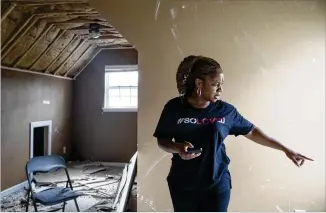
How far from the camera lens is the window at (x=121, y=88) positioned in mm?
1382

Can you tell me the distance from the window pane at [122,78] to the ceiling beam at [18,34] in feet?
1.39

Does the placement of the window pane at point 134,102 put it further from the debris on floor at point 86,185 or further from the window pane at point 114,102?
the debris on floor at point 86,185

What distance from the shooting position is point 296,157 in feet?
4.35

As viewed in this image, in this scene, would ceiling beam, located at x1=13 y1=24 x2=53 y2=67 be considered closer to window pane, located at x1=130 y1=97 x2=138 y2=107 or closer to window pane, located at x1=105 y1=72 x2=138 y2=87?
window pane, located at x1=105 y1=72 x2=138 y2=87

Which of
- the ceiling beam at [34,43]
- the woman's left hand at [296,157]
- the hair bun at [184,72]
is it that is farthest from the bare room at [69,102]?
the woman's left hand at [296,157]

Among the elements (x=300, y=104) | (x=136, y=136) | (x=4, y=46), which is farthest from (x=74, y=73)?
(x=300, y=104)

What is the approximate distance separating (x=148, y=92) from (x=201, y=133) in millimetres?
311

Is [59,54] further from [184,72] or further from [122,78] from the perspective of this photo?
[184,72]

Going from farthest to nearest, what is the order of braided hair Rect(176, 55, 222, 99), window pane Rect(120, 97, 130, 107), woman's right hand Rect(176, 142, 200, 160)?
window pane Rect(120, 97, 130, 107)
braided hair Rect(176, 55, 222, 99)
woman's right hand Rect(176, 142, 200, 160)

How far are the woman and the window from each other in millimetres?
171

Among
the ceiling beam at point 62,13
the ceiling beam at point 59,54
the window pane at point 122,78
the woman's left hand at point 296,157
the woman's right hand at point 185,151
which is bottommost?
the woman's left hand at point 296,157

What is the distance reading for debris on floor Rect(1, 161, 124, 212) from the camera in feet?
4.45

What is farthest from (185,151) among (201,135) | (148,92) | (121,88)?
(121,88)

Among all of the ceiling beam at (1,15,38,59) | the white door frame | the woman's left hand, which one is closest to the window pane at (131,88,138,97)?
the white door frame
